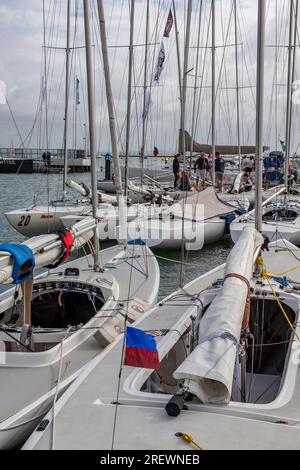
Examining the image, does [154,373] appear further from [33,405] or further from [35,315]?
[35,315]

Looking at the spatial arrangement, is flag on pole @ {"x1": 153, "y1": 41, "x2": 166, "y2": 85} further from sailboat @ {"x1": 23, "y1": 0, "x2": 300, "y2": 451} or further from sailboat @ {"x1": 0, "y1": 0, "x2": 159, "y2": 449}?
sailboat @ {"x1": 23, "y1": 0, "x2": 300, "y2": 451}

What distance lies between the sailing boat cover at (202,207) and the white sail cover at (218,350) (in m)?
11.0

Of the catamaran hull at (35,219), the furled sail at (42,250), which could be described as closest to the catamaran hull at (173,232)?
the catamaran hull at (35,219)

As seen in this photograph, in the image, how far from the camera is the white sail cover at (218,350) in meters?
3.72

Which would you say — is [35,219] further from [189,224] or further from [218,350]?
[218,350]

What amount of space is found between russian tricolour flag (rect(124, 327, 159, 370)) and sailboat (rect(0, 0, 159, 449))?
0.63 meters

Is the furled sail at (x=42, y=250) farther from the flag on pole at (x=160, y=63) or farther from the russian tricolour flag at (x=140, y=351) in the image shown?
the flag on pole at (x=160, y=63)

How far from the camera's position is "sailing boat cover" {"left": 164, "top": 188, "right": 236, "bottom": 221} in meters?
→ 16.2

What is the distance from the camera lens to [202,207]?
1661cm

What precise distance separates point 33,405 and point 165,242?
34.6 ft

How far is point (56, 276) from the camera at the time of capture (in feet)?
26.4

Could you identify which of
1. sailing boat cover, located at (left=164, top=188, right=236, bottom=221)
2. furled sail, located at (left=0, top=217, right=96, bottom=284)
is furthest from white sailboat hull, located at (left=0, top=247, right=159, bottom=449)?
sailing boat cover, located at (left=164, top=188, right=236, bottom=221)

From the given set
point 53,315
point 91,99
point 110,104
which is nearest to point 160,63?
point 110,104
